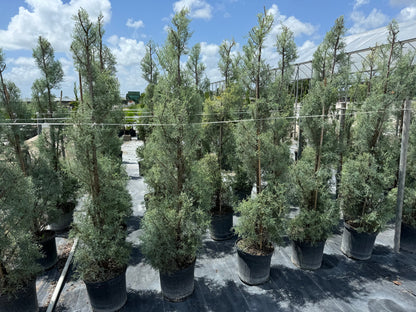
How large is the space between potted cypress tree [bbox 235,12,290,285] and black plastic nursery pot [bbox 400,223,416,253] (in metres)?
3.31

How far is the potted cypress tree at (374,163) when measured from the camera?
17.2 feet

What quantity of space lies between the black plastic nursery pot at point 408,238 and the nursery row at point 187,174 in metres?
0.20

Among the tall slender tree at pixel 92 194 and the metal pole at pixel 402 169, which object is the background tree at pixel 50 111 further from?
the metal pole at pixel 402 169

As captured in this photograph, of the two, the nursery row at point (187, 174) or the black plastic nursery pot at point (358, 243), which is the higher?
the nursery row at point (187, 174)

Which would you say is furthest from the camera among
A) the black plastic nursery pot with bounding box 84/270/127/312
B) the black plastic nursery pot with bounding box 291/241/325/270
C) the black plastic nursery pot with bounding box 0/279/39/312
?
the black plastic nursery pot with bounding box 291/241/325/270

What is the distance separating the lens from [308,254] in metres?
5.16

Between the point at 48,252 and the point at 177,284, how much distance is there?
3116 mm

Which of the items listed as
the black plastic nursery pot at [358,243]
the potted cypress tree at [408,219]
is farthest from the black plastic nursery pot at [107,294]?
the potted cypress tree at [408,219]

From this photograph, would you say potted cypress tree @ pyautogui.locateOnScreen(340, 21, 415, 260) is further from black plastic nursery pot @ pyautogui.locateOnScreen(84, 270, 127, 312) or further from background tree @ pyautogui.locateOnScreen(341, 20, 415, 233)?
black plastic nursery pot @ pyautogui.locateOnScreen(84, 270, 127, 312)

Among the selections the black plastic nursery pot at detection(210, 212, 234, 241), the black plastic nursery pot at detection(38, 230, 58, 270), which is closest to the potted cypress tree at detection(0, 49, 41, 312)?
the black plastic nursery pot at detection(38, 230, 58, 270)

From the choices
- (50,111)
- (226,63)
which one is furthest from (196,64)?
(50,111)

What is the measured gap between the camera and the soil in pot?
21.0 feet

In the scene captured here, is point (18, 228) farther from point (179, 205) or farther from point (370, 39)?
point (370, 39)

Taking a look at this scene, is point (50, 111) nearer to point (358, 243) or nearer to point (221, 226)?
point (221, 226)
